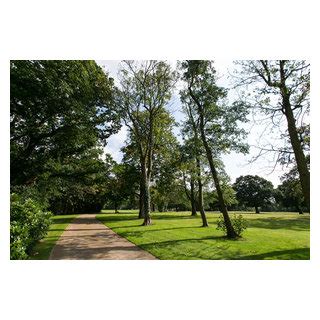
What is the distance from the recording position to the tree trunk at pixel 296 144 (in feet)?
30.3

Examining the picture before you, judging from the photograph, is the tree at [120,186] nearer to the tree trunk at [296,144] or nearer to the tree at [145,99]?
the tree at [145,99]

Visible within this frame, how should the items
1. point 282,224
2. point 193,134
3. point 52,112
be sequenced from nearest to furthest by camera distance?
point 52,112 → point 193,134 → point 282,224

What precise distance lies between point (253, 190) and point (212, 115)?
44.7 m

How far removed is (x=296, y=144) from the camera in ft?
31.5

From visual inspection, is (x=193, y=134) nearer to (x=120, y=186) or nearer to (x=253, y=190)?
(x=120, y=186)

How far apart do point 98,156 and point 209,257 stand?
1210 centimetres

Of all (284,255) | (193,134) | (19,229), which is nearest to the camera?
(19,229)

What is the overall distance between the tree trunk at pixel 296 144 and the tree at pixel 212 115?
102 inches

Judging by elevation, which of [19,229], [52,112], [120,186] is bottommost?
[19,229]

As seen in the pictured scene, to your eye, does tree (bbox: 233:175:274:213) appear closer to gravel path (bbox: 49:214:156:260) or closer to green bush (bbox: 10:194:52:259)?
gravel path (bbox: 49:214:156:260)

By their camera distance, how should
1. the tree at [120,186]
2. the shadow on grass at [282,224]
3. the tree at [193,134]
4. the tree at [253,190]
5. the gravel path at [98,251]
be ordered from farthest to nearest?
1. the tree at [253,190]
2. the tree at [120,186]
3. the shadow on grass at [282,224]
4. the tree at [193,134]
5. the gravel path at [98,251]

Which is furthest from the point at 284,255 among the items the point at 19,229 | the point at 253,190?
the point at 253,190

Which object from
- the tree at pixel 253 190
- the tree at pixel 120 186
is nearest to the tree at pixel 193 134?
the tree at pixel 120 186
